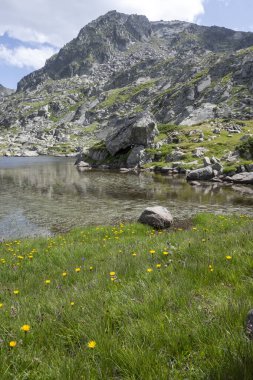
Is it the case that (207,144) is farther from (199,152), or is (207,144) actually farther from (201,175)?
(201,175)

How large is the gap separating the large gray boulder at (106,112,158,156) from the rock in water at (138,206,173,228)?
65.3 m

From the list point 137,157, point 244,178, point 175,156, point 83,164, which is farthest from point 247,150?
point 83,164

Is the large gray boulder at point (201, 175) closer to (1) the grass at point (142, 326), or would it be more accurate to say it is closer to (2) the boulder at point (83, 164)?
(2) the boulder at point (83, 164)

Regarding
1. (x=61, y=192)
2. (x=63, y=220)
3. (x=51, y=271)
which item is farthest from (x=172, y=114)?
(x=51, y=271)

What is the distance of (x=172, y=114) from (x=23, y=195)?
531 ft

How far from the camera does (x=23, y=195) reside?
3847cm

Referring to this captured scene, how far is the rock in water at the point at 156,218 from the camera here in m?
20.8

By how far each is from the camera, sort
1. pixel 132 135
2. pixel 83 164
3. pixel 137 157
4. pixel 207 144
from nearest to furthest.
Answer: pixel 207 144, pixel 137 157, pixel 132 135, pixel 83 164

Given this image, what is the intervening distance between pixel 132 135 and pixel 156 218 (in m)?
67.2

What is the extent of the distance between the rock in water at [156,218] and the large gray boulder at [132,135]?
65.3m

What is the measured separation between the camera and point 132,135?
8600 centimetres

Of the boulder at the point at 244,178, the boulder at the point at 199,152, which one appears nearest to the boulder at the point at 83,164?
the boulder at the point at 199,152

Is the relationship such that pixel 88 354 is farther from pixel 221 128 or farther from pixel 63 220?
pixel 221 128

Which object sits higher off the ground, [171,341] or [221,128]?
[221,128]
